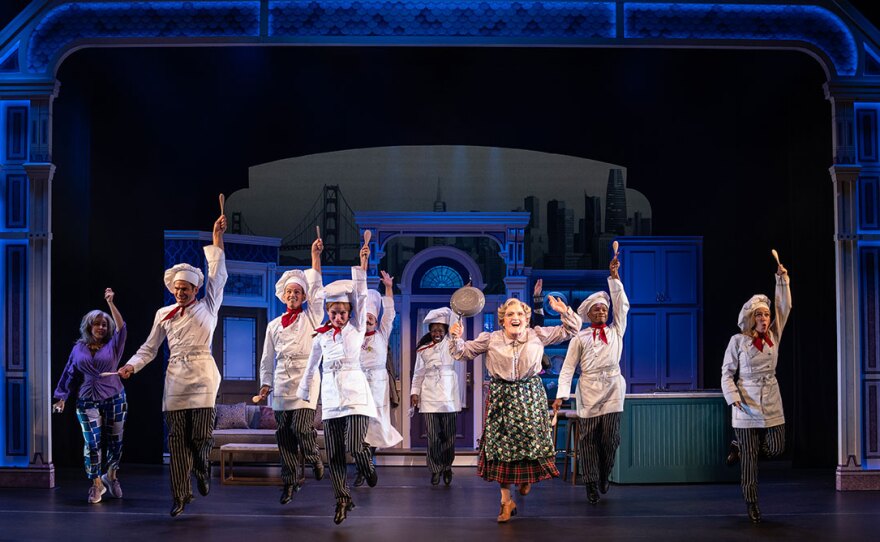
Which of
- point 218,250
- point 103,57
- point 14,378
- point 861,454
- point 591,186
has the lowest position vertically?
point 861,454

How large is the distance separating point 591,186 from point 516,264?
4.93 feet

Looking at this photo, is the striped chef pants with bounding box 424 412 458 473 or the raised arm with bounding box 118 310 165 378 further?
the striped chef pants with bounding box 424 412 458 473

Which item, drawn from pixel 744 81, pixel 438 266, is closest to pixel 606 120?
pixel 744 81

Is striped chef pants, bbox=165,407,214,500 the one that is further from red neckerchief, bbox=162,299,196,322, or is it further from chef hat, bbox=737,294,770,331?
chef hat, bbox=737,294,770,331

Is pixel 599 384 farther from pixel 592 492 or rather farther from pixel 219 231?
pixel 219 231

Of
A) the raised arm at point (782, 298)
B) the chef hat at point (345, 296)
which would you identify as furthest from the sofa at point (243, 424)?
the raised arm at point (782, 298)

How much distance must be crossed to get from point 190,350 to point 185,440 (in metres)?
0.58

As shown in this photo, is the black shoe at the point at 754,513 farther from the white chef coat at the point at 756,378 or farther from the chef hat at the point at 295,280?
the chef hat at the point at 295,280

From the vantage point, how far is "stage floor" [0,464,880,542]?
251 inches

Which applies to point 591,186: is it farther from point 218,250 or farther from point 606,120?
point 218,250

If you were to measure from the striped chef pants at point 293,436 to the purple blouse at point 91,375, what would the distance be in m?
1.33

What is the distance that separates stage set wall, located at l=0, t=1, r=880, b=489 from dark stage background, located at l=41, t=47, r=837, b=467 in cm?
2

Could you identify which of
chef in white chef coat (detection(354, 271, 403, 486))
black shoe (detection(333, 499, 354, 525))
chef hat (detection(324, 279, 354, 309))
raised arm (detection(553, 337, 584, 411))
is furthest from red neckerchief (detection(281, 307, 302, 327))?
raised arm (detection(553, 337, 584, 411))

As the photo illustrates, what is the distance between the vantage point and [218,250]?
7023mm
